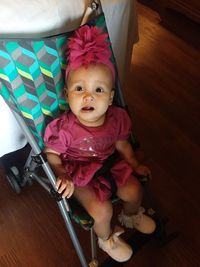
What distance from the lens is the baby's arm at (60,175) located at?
975 mm

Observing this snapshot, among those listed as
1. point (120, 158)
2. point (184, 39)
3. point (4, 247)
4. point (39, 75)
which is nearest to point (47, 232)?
point (4, 247)

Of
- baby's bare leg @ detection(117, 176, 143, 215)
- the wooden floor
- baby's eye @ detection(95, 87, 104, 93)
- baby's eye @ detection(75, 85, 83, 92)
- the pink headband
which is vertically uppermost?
the pink headband

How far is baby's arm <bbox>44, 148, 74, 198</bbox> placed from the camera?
0.98 meters

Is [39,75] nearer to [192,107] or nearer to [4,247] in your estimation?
[4,247]

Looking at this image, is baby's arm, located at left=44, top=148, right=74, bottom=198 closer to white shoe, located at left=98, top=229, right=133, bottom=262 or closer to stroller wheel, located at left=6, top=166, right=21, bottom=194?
white shoe, located at left=98, top=229, right=133, bottom=262

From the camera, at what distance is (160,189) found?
149cm

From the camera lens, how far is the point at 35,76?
40.3 inches

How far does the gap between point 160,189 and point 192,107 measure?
552mm

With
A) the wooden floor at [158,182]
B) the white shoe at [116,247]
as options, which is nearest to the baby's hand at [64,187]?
the white shoe at [116,247]

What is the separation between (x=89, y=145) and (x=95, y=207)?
187mm

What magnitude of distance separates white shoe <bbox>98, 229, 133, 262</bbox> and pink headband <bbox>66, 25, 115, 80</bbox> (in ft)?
1.73

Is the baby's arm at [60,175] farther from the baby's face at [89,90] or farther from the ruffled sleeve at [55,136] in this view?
the baby's face at [89,90]

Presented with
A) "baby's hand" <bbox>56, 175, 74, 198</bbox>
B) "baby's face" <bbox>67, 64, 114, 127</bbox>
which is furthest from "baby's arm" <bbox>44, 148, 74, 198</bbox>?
"baby's face" <bbox>67, 64, 114, 127</bbox>

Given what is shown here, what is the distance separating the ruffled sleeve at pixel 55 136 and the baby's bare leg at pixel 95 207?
0.14 m
